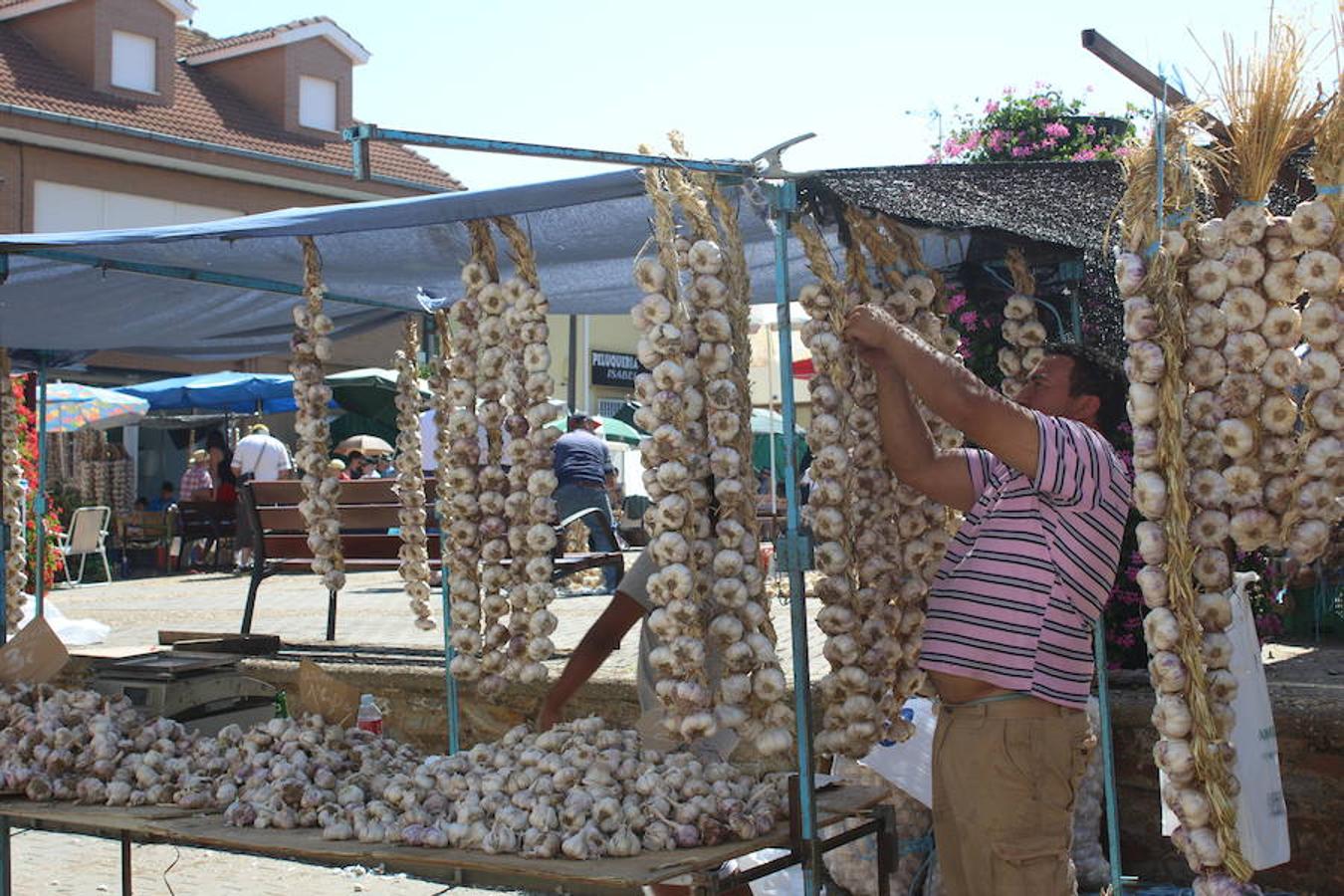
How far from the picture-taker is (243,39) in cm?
2294

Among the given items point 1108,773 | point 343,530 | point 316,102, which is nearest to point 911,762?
point 1108,773

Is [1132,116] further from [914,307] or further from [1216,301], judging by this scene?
[1216,301]

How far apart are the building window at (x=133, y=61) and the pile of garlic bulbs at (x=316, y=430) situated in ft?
60.7

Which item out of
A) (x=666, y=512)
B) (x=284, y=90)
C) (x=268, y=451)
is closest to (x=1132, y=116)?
(x=666, y=512)

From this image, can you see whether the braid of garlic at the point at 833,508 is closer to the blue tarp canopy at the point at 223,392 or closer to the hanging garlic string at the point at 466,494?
the hanging garlic string at the point at 466,494

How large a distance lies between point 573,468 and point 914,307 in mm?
5514

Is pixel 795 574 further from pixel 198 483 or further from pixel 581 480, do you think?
pixel 198 483

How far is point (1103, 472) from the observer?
2.79 meters

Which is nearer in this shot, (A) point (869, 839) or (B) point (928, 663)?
(B) point (928, 663)

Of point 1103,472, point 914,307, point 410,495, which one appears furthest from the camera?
point 410,495

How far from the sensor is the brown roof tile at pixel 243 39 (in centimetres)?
2197

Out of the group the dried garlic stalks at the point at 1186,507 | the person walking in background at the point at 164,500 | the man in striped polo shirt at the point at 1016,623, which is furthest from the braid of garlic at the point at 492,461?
the person walking in background at the point at 164,500

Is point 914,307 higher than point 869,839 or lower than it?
higher

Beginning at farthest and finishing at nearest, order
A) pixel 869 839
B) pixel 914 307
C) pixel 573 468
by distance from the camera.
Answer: pixel 573 468 < pixel 869 839 < pixel 914 307
